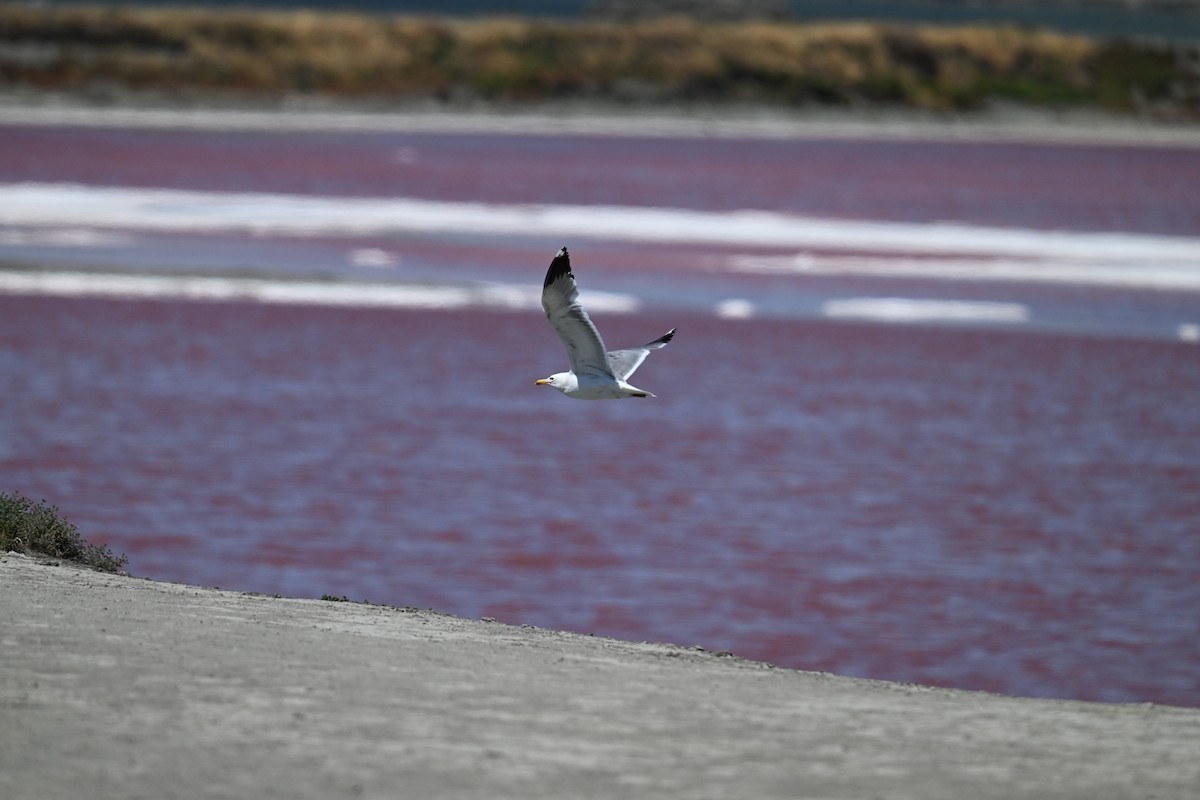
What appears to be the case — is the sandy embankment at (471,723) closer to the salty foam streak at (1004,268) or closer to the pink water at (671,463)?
the pink water at (671,463)

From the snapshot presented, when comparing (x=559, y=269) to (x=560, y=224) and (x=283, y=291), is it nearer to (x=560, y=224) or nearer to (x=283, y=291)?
(x=283, y=291)

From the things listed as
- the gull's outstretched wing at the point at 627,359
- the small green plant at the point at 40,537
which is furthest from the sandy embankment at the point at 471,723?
the gull's outstretched wing at the point at 627,359

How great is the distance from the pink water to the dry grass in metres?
35.1

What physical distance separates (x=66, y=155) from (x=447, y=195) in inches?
473

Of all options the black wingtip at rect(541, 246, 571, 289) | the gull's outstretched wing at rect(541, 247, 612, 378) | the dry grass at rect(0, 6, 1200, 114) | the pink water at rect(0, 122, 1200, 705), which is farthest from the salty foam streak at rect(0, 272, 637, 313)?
the dry grass at rect(0, 6, 1200, 114)

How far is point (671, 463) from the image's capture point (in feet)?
58.5

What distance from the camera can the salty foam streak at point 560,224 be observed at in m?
34.1

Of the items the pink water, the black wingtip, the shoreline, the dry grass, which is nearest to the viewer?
the black wingtip

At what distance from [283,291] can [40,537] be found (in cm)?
1774

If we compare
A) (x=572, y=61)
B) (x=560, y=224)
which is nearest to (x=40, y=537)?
(x=560, y=224)

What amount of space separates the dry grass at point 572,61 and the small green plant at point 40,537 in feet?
183

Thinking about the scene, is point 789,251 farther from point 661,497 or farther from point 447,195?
point 661,497

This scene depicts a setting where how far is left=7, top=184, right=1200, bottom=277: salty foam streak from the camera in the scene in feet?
112

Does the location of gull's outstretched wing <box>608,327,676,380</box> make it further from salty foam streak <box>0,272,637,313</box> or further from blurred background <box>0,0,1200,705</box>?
salty foam streak <box>0,272,637,313</box>
